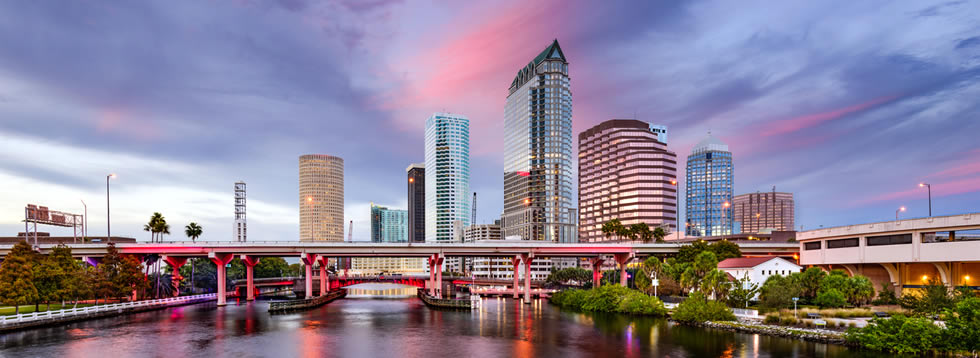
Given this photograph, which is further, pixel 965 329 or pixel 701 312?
pixel 701 312

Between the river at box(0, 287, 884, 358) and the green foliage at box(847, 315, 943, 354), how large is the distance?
5.78 feet

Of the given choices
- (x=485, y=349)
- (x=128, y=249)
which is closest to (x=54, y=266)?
(x=128, y=249)

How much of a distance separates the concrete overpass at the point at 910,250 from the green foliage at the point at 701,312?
29.7 metres

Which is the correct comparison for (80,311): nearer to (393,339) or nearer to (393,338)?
(393,338)

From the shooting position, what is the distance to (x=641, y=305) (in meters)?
80.8

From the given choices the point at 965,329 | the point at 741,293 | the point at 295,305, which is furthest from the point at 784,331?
the point at 295,305

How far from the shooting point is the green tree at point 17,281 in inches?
2598

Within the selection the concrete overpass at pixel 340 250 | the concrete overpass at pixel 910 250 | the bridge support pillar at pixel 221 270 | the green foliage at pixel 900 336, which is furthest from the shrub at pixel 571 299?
the bridge support pillar at pixel 221 270

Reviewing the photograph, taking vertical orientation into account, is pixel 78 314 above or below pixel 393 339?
below

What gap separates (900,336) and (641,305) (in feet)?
123

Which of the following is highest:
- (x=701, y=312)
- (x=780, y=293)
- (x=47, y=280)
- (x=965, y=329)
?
(x=965, y=329)

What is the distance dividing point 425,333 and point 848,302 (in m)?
58.3

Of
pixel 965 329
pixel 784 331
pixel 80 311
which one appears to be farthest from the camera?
pixel 80 311

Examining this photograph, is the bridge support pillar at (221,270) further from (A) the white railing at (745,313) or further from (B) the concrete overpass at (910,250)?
(B) the concrete overpass at (910,250)
